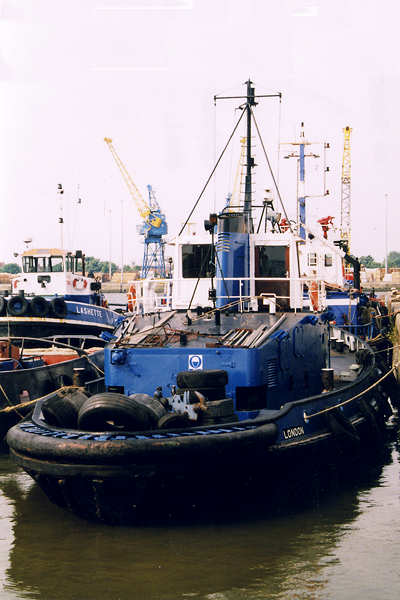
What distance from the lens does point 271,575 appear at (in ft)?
27.2

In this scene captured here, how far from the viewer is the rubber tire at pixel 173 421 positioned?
931 cm

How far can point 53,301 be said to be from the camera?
917 inches

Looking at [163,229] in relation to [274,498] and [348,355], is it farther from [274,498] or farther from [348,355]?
[274,498]

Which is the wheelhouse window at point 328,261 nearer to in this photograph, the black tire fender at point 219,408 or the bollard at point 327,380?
the bollard at point 327,380

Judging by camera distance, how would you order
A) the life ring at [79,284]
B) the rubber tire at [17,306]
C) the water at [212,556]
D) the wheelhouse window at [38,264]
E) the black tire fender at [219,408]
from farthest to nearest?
the life ring at [79,284], the wheelhouse window at [38,264], the rubber tire at [17,306], the black tire fender at [219,408], the water at [212,556]

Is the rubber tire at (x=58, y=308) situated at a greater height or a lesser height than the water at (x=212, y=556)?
greater

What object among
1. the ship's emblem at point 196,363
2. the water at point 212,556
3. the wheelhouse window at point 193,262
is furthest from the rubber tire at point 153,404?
the wheelhouse window at point 193,262

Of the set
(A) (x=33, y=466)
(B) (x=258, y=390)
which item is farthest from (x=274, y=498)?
(A) (x=33, y=466)

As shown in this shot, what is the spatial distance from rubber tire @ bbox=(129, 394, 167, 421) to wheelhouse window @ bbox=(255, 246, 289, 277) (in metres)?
4.67

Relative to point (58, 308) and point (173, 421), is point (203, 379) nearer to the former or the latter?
point (173, 421)

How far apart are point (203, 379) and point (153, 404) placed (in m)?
0.94

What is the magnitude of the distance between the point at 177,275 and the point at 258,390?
3.96 metres

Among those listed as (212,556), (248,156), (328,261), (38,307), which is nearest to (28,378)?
(248,156)

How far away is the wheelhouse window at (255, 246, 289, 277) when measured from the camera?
1373cm
